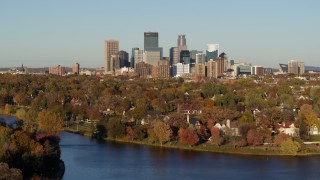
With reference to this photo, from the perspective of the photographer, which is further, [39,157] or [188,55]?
[188,55]

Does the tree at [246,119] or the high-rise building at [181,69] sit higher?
the high-rise building at [181,69]

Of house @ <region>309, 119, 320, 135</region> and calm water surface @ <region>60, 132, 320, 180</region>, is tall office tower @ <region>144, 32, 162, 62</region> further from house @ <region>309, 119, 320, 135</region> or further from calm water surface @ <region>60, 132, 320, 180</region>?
calm water surface @ <region>60, 132, 320, 180</region>

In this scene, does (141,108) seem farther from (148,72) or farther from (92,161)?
(148,72)

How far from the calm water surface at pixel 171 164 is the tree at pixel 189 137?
38 centimetres

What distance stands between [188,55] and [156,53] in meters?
3.15

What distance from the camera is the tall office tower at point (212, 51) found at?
5053cm

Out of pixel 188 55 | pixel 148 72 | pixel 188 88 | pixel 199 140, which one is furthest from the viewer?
pixel 188 55

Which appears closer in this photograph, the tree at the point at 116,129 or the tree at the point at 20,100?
the tree at the point at 116,129

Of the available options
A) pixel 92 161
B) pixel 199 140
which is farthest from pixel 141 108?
pixel 92 161

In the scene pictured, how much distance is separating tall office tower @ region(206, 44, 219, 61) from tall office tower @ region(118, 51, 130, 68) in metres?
6.80

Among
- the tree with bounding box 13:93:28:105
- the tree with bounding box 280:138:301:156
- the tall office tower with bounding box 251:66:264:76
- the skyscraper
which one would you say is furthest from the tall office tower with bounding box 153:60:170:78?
the tree with bounding box 280:138:301:156

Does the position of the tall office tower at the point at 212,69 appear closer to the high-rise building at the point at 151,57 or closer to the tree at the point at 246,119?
the high-rise building at the point at 151,57

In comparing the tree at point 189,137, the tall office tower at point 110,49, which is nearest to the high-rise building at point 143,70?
the tall office tower at point 110,49

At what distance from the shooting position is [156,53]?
47594 millimetres
